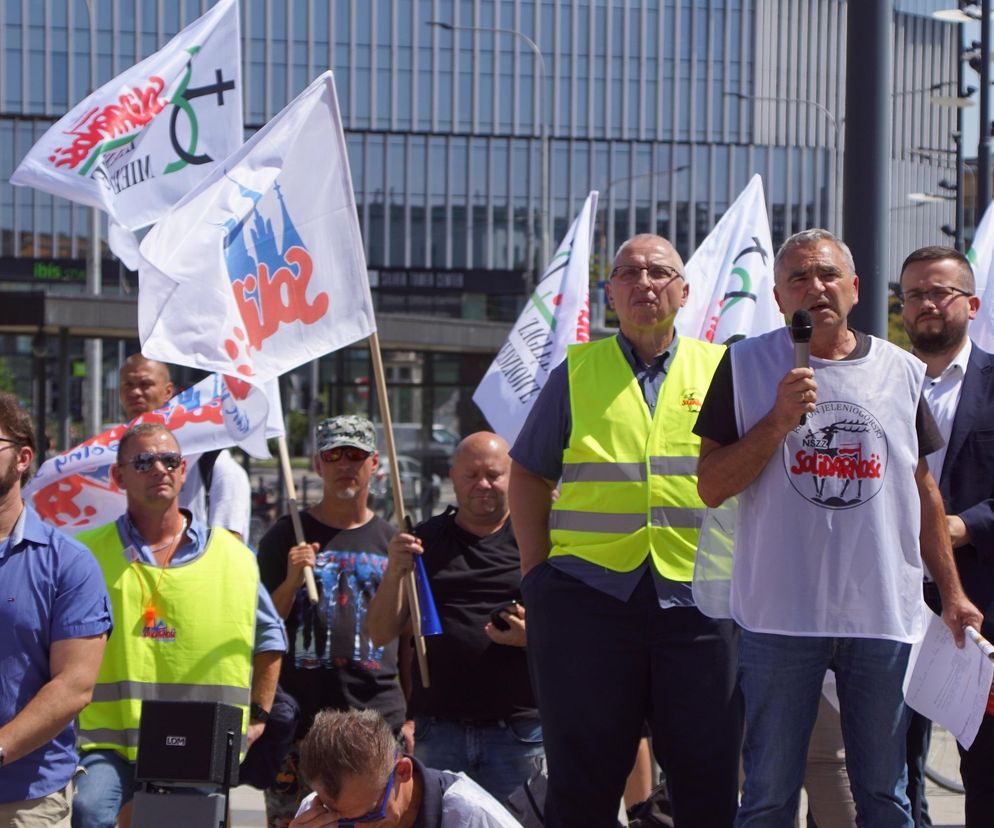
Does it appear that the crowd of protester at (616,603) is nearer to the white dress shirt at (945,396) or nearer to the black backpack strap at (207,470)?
the white dress shirt at (945,396)

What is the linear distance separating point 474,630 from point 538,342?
3.17 meters

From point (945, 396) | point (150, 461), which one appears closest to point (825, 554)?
point (945, 396)

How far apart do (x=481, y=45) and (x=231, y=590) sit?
6292 centimetres

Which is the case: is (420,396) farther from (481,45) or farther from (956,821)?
(481,45)

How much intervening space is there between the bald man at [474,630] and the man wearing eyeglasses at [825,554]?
152 centimetres

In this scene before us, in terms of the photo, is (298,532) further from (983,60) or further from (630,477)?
(983,60)

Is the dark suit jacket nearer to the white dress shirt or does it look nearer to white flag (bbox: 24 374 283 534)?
the white dress shirt

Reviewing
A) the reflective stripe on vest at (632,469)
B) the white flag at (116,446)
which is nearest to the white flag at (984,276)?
the reflective stripe on vest at (632,469)

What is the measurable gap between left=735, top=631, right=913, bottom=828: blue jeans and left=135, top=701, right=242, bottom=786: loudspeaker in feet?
4.95

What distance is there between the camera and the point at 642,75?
66938 millimetres

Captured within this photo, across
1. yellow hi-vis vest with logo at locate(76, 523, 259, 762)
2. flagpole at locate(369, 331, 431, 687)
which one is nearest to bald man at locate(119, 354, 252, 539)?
yellow hi-vis vest with logo at locate(76, 523, 259, 762)

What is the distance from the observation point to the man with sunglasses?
3.76 m

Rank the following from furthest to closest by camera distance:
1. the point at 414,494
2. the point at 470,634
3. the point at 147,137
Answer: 1. the point at 414,494
2. the point at 147,137
3. the point at 470,634

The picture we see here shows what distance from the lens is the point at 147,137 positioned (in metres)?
7.54
